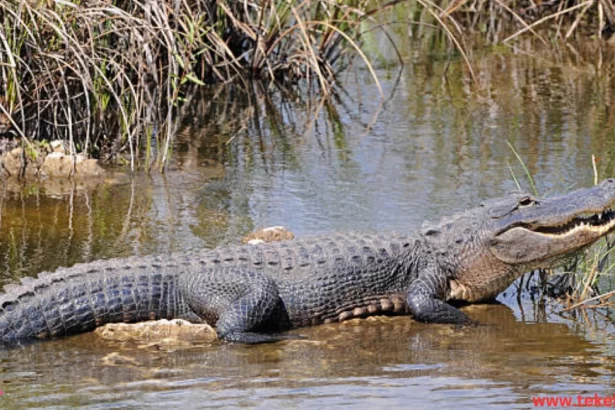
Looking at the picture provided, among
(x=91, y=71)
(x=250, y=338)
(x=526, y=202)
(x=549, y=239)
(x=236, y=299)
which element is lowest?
Answer: (x=250, y=338)

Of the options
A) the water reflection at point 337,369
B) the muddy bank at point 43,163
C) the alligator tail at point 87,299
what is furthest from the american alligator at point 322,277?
the muddy bank at point 43,163

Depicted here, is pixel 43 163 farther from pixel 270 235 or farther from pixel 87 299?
pixel 87 299

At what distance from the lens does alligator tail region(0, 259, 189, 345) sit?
199 inches

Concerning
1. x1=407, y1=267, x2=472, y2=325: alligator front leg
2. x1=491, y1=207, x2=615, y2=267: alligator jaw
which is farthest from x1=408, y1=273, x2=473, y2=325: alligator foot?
x1=491, y1=207, x2=615, y2=267: alligator jaw

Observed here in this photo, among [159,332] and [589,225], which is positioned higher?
[589,225]

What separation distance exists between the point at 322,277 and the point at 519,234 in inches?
39.6

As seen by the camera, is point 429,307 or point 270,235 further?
point 270,235

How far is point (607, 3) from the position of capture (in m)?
13.2

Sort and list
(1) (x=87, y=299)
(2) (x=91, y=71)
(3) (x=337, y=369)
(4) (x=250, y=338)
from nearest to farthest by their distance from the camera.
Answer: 1. (3) (x=337, y=369)
2. (4) (x=250, y=338)
3. (1) (x=87, y=299)
4. (2) (x=91, y=71)

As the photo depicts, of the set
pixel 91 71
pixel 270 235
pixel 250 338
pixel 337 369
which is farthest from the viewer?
pixel 91 71

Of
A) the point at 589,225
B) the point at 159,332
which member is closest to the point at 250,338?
the point at 159,332

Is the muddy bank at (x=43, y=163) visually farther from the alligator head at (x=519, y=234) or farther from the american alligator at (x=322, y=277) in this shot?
the alligator head at (x=519, y=234)

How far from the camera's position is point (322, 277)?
5.43 meters

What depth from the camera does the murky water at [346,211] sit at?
428 cm
